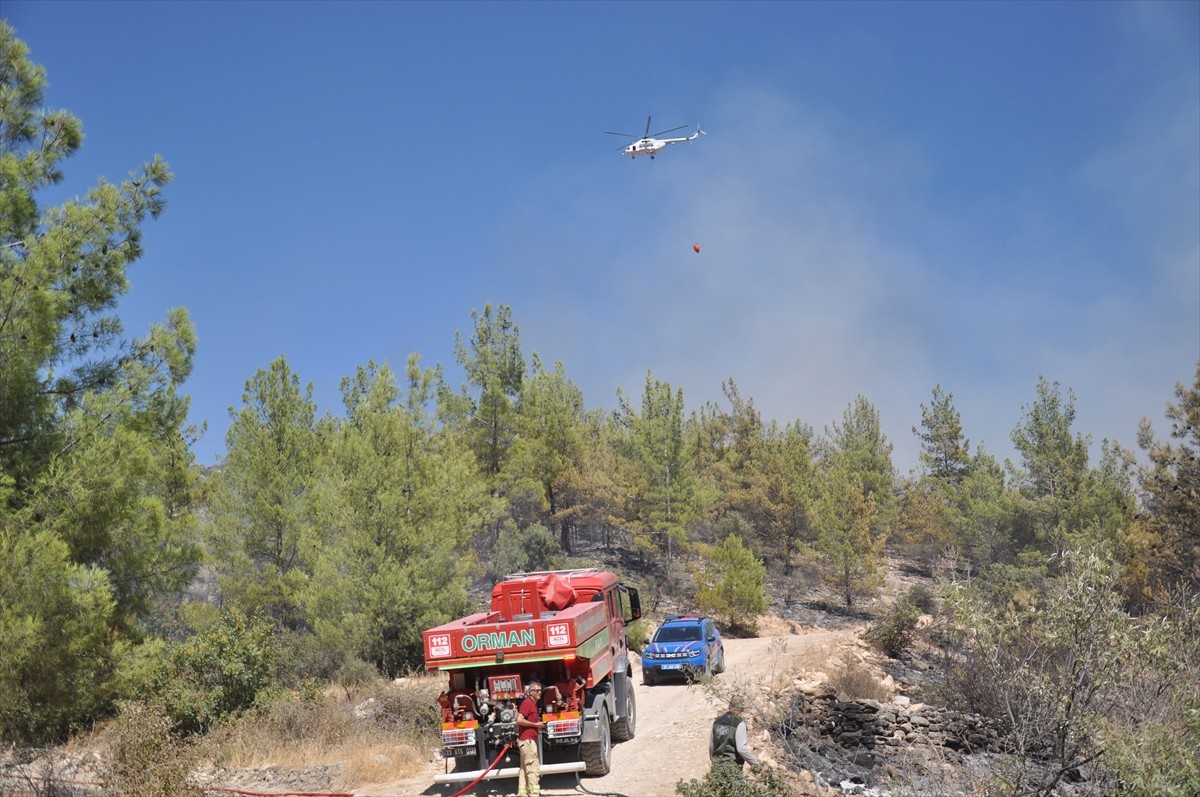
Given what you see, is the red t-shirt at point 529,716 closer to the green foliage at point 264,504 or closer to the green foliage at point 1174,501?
the green foliage at point 264,504

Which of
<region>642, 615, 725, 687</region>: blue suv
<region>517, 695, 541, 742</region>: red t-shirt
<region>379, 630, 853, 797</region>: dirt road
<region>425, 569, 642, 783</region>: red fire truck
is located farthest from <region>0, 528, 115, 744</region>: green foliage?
<region>642, 615, 725, 687</region>: blue suv

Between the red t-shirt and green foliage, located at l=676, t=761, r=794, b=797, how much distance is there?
2.10 metres

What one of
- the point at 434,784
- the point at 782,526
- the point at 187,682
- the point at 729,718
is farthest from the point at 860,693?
the point at 782,526

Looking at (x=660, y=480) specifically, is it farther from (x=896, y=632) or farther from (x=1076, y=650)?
(x=1076, y=650)

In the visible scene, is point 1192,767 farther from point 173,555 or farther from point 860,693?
point 173,555

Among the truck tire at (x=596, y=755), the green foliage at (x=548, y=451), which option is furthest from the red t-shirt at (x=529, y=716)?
the green foliage at (x=548, y=451)

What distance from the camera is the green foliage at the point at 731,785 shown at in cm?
1100

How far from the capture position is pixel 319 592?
2314 centimetres

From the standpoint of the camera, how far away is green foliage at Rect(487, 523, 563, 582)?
38438mm

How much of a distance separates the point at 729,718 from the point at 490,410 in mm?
28996

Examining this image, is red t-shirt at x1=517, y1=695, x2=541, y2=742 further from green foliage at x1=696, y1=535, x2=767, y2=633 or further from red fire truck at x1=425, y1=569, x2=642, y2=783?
green foliage at x1=696, y1=535, x2=767, y2=633

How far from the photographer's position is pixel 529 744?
11977 millimetres

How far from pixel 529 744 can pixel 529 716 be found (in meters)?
0.37

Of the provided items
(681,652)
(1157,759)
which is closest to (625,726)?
(681,652)
